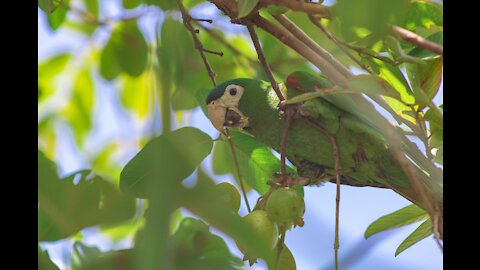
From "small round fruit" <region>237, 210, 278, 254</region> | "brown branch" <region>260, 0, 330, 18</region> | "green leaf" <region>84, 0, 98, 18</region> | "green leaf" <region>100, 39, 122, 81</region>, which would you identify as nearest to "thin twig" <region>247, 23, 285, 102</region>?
"brown branch" <region>260, 0, 330, 18</region>

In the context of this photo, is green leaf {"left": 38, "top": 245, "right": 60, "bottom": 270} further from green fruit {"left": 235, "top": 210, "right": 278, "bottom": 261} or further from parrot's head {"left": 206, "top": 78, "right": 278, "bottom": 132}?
parrot's head {"left": 206, "top": 78, "right": 278, "bottom": 132}

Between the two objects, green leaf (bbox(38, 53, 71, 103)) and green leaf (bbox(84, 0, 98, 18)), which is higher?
green leaf (bbox(84, 0, 98, 18))

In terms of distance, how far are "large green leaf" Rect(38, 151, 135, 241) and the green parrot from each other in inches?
38.2

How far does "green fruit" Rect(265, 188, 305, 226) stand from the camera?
1.31 meters

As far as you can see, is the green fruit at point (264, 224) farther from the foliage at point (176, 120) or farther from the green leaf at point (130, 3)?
the green leaf at point (130, 3)

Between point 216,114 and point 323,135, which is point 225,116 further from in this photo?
point 323,135

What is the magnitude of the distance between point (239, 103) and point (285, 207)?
710mm

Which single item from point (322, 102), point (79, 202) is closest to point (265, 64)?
point (322, 102)

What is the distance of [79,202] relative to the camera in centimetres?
86

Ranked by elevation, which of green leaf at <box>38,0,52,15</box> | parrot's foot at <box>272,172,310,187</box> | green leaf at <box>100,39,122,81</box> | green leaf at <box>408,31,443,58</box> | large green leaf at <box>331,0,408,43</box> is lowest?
parrot's foot at <box>272,172,310,187</box>
